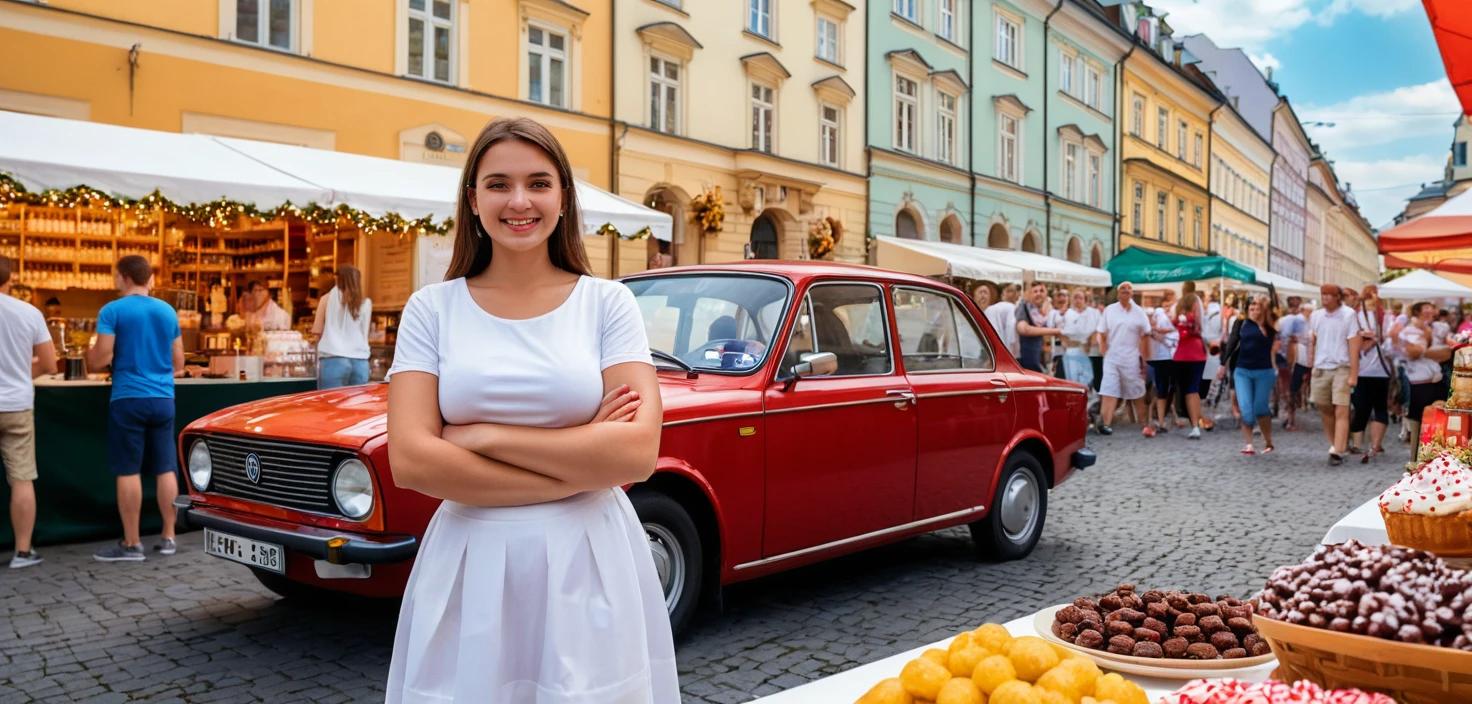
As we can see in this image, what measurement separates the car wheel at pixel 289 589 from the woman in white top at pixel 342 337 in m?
3.74

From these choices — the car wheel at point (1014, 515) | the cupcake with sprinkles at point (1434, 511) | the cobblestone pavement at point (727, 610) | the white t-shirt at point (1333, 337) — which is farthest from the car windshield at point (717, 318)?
the white t-shirt at point (1333, 337)

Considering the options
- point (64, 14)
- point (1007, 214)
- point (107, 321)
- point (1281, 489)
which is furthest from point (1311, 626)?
point (1007, 214)

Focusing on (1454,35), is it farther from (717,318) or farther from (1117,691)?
(1117,691)

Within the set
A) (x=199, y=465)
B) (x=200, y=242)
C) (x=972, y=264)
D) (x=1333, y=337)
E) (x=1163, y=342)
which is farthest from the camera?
(x=972, y=264)

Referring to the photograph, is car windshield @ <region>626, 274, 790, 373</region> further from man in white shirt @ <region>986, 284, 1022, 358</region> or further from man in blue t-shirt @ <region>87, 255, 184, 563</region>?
man in white shirt @ <region>986, 284, 1022, 358</region>

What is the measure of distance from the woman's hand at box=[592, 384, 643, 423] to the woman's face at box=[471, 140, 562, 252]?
1.17 feet

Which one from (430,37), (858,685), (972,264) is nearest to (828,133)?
(972,264)

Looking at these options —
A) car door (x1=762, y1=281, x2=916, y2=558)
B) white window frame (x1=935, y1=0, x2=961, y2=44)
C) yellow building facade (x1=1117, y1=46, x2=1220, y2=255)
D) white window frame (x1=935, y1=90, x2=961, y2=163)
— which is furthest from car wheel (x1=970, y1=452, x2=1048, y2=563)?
yellow building facade (x1=1117, y1=46, x2=1220, y2=255)

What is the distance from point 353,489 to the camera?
4.48 m

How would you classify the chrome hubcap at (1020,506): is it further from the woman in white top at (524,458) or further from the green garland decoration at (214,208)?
the green garland decoration at (214,208)

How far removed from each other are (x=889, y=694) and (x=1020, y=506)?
5.37 metres

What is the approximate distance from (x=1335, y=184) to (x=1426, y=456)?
103 meters

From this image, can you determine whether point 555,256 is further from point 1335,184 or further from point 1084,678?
point 1335,184

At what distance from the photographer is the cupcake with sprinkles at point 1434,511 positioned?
9.68 feet
